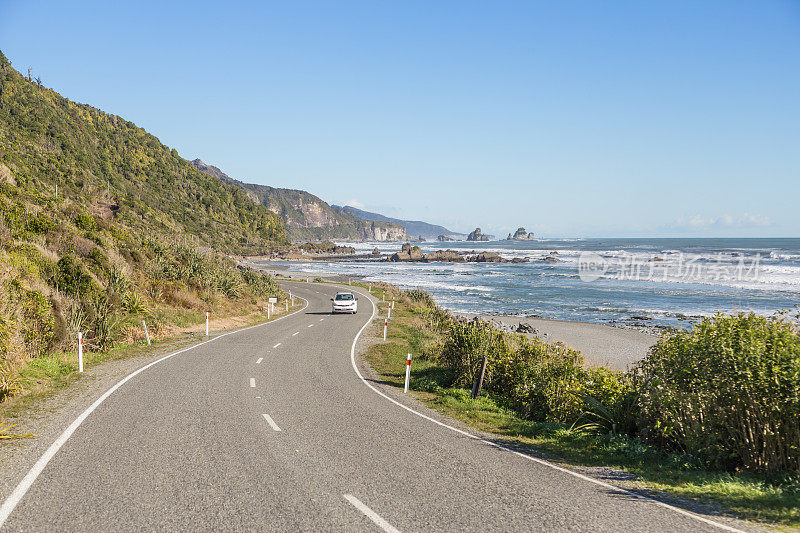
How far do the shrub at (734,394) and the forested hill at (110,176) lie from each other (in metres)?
26.6

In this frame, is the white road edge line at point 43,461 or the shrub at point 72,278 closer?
the white road edge line at point 43,461

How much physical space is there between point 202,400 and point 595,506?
891 centimetres

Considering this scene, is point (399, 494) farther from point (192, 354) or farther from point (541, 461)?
point (192, 354)

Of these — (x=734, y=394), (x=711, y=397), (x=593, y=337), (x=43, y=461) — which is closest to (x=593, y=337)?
(x=593, y=337)

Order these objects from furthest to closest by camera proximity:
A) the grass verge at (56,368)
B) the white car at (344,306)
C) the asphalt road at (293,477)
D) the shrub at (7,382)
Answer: the white car at (344,306), the shrub at (7,382), the grass verge at (56,368), the asphalt road at (293,477)

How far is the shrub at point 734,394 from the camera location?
7035 mm

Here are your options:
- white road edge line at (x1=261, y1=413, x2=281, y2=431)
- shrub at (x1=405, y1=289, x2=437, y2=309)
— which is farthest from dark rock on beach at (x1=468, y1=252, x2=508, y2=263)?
white road edge line at (x1=261, y1=413, x2=281, y2=431)

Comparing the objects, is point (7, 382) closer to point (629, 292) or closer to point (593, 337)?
point (593, 337)

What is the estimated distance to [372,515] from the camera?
5965 mm

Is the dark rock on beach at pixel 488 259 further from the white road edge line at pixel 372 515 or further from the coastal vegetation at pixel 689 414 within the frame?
the white road edge line at pixel 372 515

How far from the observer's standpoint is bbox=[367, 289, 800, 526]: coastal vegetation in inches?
275

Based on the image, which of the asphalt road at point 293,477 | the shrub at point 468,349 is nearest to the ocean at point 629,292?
the shrub at point 468,349

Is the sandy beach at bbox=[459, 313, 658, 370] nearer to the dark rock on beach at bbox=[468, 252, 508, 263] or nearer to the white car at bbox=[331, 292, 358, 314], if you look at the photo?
the white car at bbox=[331, 292, 358, 314]

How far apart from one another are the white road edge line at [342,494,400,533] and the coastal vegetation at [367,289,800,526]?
3937 mm
